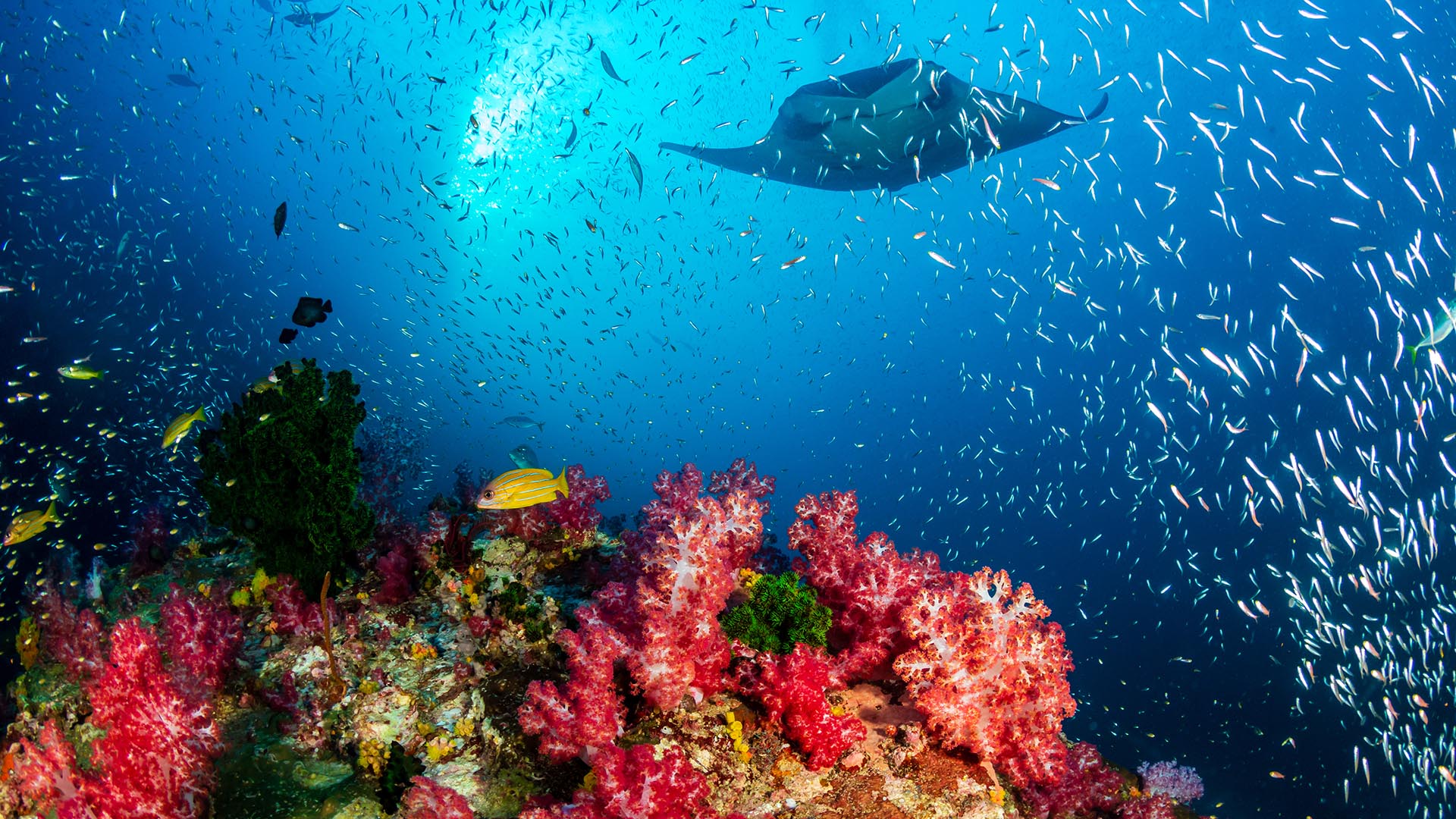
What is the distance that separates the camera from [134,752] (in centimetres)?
264

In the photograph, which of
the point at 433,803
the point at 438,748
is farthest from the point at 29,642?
the point at 433,803

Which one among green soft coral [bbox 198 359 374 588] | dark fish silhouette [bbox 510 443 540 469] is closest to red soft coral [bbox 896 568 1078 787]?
green soft coral [bbox 198 359 374 588]

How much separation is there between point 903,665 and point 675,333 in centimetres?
10814

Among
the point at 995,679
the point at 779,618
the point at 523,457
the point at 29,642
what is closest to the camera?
the point at 995,679

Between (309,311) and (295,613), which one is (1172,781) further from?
(309,311)

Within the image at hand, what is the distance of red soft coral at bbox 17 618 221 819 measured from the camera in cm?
258

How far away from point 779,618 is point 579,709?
1383mm

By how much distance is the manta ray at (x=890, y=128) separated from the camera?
35.3ft

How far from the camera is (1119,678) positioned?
30984 millimetres

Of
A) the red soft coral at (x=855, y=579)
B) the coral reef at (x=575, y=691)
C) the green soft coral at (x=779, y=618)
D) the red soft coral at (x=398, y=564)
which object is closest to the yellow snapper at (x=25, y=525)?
the coral reef at (x=575, y=691)

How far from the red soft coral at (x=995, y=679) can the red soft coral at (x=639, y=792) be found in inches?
59.8

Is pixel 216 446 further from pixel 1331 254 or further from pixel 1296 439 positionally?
pixel 1331 254

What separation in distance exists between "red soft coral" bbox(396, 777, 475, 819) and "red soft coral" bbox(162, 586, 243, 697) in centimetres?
158

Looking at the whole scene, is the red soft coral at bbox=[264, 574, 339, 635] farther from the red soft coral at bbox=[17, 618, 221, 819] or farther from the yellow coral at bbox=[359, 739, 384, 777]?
the yellow coral at bbox=[359, 739, 384, 777]
